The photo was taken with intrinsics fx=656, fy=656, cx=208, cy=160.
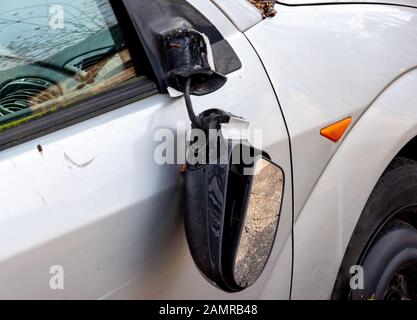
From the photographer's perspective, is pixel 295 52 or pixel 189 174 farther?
pixel 295 52

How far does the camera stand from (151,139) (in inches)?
59.9

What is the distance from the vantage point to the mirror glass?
1528mm

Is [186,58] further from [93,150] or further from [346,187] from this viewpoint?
[346,187]

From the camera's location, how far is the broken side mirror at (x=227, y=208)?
1.49 meters

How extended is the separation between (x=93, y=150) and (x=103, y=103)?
0.14 metres

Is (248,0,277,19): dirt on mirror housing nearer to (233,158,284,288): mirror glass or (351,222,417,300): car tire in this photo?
(233,158,284,288): mirror glass

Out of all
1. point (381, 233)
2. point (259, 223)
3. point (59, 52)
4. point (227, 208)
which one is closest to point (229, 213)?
point (227, 208)

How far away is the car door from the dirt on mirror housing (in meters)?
0.19

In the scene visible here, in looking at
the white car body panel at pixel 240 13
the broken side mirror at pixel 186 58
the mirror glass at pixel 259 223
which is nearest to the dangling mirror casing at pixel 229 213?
the mirror glass at pixel 259 223

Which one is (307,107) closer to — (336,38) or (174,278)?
(336,38)

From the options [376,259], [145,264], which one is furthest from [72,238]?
[376,259]

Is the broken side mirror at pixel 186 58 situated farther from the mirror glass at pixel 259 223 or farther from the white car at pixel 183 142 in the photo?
the mirror glass at pixel 259 223
